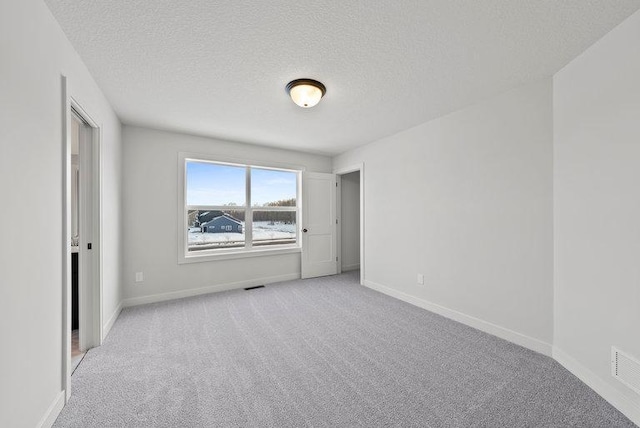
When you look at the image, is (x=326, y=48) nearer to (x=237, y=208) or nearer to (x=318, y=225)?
(x=237, y=208)

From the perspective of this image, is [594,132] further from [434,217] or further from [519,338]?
[519,338]

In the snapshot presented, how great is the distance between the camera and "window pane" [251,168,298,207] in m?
4.41

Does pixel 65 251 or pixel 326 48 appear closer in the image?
pixel 65 251

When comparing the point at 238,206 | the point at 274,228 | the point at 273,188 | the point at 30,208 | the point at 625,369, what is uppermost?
the point at 273,188

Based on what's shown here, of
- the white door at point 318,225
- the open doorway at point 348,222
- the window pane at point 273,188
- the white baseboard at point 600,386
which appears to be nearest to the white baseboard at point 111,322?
the window pane at point 273,188

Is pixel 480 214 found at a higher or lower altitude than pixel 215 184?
lower

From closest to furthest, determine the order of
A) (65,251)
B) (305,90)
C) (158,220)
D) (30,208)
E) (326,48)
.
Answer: (30,208) → (65,251) → (326,48) → (305,90) → (158,220)

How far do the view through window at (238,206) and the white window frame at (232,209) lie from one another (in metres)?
0.02

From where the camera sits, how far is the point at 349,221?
5441 mm

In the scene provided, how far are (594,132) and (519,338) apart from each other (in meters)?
1.82

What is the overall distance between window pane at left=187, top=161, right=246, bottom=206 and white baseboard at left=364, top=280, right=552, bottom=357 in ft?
9.45

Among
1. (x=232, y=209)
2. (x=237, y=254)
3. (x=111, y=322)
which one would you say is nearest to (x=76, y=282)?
(x=111, y=322)

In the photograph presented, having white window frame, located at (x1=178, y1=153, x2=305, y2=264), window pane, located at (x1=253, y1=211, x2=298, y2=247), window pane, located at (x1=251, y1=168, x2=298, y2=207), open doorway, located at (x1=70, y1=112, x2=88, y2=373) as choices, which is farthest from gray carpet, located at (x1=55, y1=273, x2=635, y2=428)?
window pane, located at (x1=251, y1=168, x2=298, y2=207)

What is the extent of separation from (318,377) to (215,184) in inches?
127
